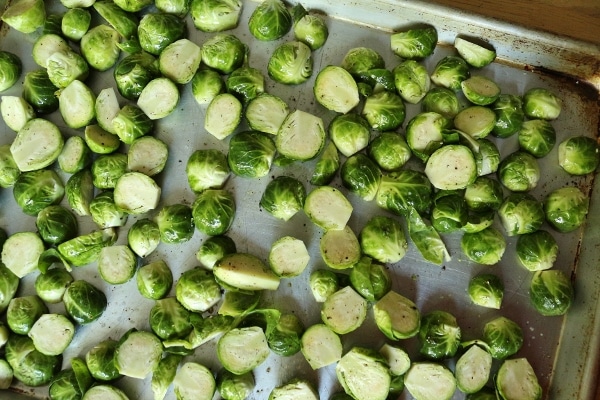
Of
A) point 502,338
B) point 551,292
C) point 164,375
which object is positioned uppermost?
point 551,292

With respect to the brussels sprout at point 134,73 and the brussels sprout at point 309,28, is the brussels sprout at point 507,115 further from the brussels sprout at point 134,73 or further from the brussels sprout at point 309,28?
the brussels sprout at point 134,73

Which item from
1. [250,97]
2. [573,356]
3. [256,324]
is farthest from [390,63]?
[573,356]

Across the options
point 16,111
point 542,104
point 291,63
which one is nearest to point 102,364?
point 16,111

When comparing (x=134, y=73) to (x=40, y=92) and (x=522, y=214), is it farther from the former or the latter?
(x=522, y=214)

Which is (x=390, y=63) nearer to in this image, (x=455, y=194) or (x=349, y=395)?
(x=455, y=194)

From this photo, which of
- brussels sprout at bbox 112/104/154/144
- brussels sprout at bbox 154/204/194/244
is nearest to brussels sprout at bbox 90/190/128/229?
brussels sprout at bbox 154/204/194/244

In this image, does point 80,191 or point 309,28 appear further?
point 309,28

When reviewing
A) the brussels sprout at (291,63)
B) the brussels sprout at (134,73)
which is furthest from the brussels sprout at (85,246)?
the brussels sprout at (291,63)
